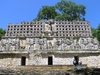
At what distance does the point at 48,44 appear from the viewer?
24.8 m

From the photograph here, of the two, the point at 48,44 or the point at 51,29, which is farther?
the point at 51,29

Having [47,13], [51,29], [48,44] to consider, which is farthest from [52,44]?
[47,13]

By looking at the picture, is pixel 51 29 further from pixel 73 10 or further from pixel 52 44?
pixel 73 10

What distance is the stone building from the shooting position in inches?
897

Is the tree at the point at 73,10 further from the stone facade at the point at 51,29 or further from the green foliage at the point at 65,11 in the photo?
the stone facade at the point at 51,29

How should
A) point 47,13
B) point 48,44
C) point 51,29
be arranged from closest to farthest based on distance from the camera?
point 48,44, point 51,29, point 47,13

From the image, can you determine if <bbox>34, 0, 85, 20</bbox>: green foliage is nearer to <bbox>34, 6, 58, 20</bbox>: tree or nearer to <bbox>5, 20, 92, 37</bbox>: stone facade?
<bbox>34, 6, 58, 20</bbox>: tree

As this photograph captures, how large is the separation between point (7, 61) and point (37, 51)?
13.0ft

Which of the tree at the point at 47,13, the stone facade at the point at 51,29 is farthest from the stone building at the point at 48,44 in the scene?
the tree at the point at 47,13

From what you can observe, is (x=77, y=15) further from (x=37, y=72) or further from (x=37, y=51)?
(x=37, y=72)

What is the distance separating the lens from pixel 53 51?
2306cm

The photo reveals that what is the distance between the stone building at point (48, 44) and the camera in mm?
22781

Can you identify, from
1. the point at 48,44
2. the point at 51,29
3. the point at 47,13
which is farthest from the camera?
the point at 47,13

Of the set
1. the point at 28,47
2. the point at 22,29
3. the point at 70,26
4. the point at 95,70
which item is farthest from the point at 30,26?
the point at 95,70
